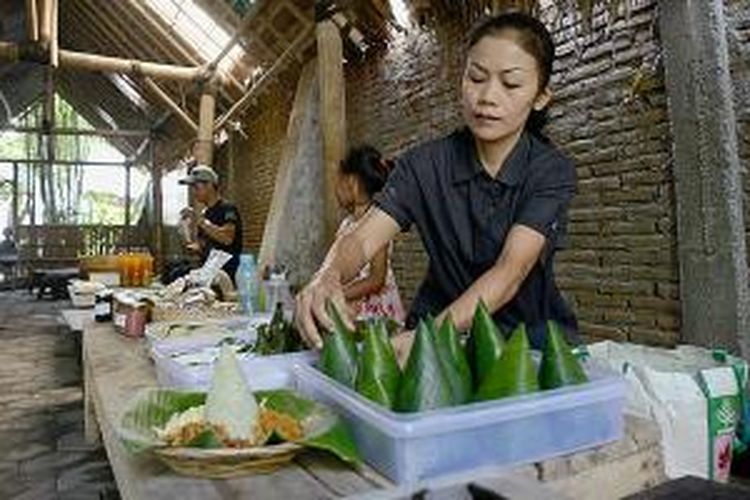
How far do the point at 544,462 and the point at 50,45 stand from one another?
913cm

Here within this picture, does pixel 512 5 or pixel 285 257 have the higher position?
pixel 512 5

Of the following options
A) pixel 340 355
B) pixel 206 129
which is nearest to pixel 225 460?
pixel 340 355

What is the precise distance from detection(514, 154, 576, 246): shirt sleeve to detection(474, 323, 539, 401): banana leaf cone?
0.58 metres

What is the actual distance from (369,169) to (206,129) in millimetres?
6698

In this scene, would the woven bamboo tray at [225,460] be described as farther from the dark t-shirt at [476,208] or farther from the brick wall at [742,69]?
the brick wall at [742,69]

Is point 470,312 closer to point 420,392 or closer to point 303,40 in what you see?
point 420,392

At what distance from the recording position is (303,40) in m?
6.95

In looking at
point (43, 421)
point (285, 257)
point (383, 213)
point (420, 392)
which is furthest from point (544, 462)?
point (285, 257)

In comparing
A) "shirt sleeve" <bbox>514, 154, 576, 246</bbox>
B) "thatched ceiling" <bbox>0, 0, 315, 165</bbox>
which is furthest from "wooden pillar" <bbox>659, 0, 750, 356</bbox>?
"thatched ceiling" <bbox>0, 0, 315, 165</bbox>

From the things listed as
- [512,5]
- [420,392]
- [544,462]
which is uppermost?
[512,5]

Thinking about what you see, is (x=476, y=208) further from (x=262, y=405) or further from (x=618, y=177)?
(x=618, y=177)

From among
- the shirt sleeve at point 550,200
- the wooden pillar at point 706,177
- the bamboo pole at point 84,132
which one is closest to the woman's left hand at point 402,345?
the shirt sleeve at point 550,200

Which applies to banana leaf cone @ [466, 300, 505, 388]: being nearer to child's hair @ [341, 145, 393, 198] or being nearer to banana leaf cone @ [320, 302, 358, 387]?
banana leaf cone @ [320, 302, 358, 387]

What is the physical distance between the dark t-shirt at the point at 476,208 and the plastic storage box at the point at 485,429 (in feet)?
1.90
